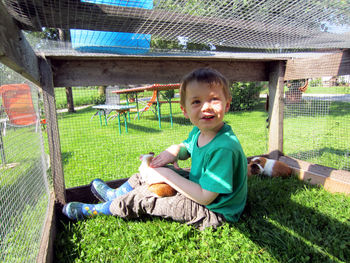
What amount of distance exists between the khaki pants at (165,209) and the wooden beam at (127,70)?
978 millimetres

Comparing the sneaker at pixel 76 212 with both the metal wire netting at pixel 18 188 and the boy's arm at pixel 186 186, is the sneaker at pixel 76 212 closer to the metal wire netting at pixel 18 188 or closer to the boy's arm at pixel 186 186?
the metal wire netting at pixel 18 188

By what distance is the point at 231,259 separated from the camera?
1323mm

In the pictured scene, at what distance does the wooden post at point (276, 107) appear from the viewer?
2.57m

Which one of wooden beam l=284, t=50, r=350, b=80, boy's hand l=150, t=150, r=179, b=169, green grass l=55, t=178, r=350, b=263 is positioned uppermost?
wooden beam l=284, t=50, r=350, b=80

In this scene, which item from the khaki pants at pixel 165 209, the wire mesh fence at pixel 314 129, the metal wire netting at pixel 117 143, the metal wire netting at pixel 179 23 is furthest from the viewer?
the metal wire netting at pixel 117 143

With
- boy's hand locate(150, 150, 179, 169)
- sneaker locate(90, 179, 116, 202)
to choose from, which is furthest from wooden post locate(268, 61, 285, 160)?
sneaker locate(90, 179, 116, 202)

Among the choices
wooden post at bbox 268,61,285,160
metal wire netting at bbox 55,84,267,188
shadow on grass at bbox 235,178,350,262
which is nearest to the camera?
shadow on grass at bbox 235,178,350,262

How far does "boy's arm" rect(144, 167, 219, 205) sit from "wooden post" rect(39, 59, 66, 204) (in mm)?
853

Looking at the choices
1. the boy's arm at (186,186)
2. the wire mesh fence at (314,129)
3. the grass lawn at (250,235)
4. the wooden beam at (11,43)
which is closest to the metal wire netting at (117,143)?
the wire mesh fence at (314,129)

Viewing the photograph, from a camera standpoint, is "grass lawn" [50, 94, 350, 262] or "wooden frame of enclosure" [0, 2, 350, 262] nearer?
"grass lawn" [50, 94, 350, 262]

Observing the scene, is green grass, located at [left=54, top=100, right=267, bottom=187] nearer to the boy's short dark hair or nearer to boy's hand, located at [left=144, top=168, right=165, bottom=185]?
boy's hand, located at [left=144, top=168, right=165, bottom=185]

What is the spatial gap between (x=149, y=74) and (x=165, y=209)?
3.91ft

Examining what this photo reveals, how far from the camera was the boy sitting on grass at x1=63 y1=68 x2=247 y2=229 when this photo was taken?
4.47 feet

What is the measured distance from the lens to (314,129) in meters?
4.68
